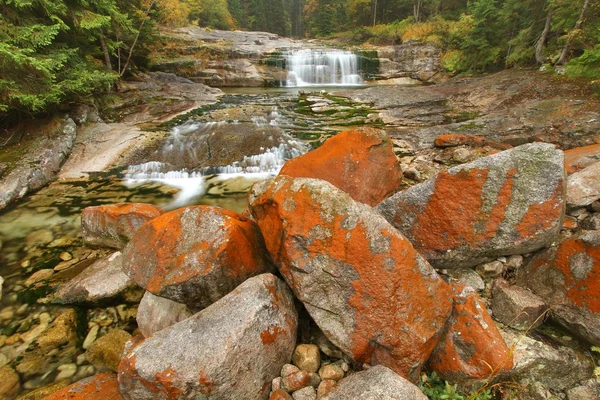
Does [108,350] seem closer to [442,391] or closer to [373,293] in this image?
[373,293]

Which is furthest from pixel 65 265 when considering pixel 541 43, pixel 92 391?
pixel 541 43

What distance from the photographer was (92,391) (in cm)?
288

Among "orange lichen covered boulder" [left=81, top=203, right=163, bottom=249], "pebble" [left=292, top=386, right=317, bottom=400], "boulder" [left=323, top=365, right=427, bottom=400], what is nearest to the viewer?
"boulder" [left=323, top=365, right=427, bottom=400]

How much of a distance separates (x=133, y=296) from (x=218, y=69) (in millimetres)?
24095

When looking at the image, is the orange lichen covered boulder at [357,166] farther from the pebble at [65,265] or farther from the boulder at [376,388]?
the pebble at [65,265]

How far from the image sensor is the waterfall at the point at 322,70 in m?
25.6

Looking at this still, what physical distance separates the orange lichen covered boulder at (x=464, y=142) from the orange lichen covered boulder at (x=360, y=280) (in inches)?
279

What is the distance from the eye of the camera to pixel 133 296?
435cm

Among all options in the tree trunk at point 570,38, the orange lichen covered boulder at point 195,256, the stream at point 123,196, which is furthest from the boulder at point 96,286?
the tree trunk at point 570,38

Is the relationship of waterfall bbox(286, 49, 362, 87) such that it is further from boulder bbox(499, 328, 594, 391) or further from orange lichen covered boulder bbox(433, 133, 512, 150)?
boulder bbox(499, 328, 594, 391)

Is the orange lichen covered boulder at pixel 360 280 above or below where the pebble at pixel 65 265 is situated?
above

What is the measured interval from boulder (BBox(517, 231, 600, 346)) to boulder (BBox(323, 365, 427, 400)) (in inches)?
66.0

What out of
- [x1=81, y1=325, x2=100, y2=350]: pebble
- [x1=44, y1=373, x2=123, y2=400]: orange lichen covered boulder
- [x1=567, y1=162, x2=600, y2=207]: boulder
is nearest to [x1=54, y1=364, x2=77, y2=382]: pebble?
[x1=81, y1=325, x2=100, y2=350]: pebble

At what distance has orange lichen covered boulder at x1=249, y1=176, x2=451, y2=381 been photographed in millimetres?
2408
